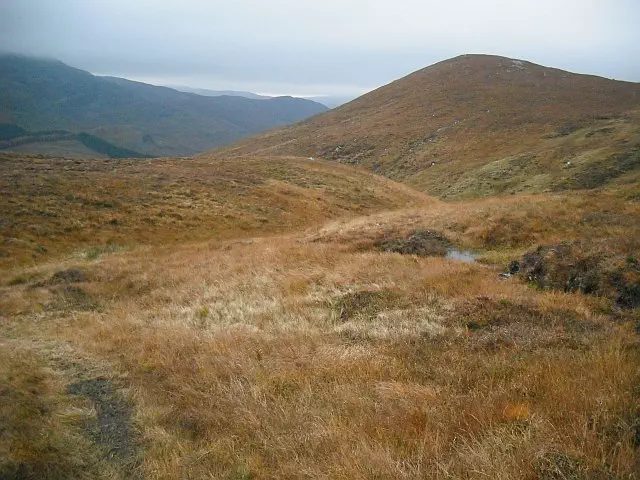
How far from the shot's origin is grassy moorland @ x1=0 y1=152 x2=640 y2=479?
4.10 m

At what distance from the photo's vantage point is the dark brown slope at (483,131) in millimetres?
42969

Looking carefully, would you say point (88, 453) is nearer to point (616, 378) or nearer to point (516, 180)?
point (616, 378)

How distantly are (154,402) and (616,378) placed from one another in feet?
18.9

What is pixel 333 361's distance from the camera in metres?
6.42

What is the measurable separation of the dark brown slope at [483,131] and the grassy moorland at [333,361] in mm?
26007

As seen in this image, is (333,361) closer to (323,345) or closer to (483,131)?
(323,345)

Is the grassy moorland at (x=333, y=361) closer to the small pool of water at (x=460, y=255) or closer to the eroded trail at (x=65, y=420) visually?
the eroded trail at (x=65, y=420)

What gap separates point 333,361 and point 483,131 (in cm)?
7071

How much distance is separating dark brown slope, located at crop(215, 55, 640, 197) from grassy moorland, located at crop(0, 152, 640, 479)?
85.3 feet

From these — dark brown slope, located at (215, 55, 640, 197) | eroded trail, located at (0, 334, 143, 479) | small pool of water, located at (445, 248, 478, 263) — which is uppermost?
dark brown slope, located at (215, 55, 640, 197)

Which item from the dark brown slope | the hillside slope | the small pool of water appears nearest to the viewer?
the small pool of water

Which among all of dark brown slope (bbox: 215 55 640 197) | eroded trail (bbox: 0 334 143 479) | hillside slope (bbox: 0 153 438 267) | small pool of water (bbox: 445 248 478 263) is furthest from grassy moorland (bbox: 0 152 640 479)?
dark brown slope (bbox: 215 55 640 197)

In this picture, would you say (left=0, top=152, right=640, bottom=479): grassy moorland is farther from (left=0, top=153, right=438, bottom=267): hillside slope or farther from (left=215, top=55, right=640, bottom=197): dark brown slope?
(left=215, top=55, right=640, bottom=197): dark brown slope

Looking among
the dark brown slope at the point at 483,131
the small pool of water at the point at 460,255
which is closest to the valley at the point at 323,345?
the small pool of water at the point at 460,255
